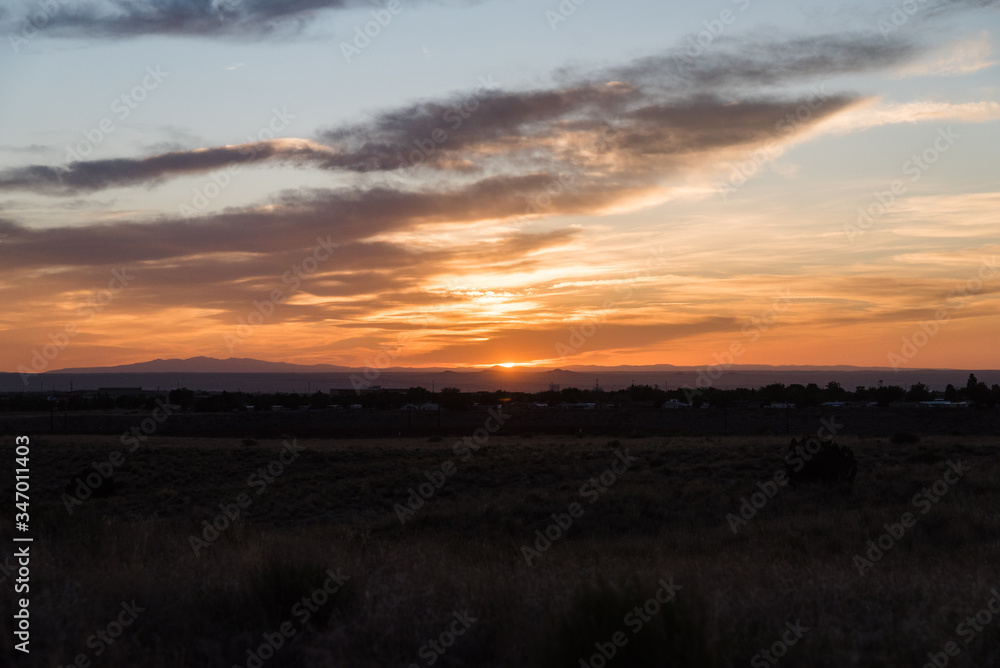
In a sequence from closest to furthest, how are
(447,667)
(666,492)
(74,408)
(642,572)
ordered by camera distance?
(447,667)
(642,572)
(666,492)
(74,408)

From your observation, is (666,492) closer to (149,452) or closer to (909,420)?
(149,452)

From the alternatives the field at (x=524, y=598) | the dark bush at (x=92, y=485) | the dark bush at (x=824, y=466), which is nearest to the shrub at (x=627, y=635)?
the field at (x=524, y=598)

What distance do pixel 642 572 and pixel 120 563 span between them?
627 cm

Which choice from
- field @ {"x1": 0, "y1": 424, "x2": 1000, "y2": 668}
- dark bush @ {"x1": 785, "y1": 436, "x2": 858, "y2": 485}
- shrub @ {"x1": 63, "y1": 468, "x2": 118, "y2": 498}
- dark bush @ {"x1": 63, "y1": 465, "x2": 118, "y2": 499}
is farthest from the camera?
shrub @ {"x1": 63, "y1": 468, "x2": 118, "y2": 498}

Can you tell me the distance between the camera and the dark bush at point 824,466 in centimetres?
2495

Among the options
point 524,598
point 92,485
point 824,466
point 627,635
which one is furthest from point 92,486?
A: point 627,635

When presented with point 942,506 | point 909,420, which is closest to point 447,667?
point 942,506

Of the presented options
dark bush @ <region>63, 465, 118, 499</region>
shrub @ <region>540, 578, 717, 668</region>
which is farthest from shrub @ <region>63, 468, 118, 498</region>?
shrub @ <region>540, 578, 717, 668</region>

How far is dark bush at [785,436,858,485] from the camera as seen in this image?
982 inches

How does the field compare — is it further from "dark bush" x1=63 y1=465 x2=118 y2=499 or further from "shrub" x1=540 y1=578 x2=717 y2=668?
"dark bush" x1=63 y1=465 x2=118 y2=499

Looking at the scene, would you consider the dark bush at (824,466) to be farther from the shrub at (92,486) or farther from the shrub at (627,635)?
the shrub at (92,486)

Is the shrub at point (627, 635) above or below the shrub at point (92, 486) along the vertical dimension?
above

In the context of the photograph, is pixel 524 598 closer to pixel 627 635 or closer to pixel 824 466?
pixel 627 635

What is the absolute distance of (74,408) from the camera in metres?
104
